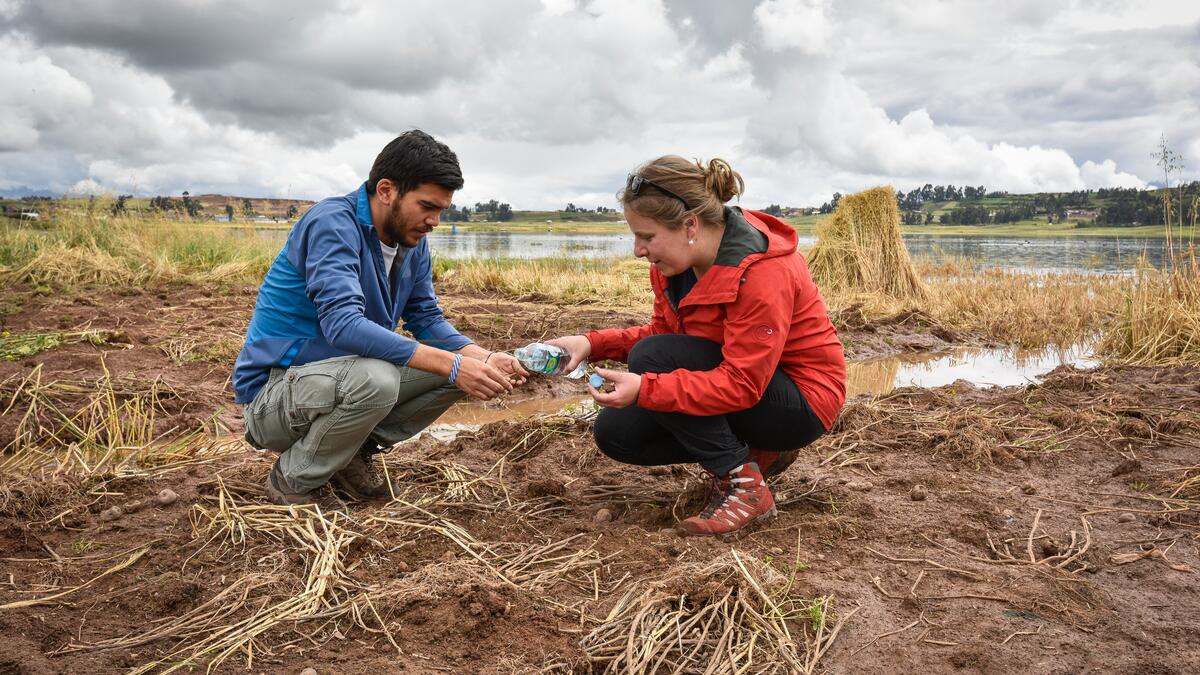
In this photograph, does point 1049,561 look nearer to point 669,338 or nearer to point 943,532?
point 943,532

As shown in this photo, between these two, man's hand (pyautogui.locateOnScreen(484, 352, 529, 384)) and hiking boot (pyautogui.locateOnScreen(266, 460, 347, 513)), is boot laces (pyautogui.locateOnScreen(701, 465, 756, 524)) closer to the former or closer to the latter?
man's hand (pyautogui.locateOnScreen(484, 352, 529, 384))

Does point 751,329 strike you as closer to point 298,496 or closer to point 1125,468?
point 298,496

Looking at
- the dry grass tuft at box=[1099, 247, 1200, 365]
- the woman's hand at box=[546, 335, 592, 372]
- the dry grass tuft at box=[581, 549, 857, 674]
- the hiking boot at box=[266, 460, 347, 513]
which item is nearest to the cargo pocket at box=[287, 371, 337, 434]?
the hiking boot at box=[266, 460, 347, 513]

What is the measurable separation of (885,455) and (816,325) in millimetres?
1391

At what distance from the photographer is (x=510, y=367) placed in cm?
337

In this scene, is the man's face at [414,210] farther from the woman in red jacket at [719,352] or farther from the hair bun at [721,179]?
the hair bun at [721,179]

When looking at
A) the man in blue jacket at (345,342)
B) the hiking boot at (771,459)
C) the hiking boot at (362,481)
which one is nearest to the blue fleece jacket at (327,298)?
the man in blue jacket at (345,342)

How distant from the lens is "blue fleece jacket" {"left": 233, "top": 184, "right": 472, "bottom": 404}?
10.1 ft

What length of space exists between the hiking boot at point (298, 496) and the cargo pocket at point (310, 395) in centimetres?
32

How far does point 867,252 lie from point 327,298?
1005 centimetres

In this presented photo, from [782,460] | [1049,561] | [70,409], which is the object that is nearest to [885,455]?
[782,460]

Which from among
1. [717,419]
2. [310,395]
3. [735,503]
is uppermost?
[310,395]

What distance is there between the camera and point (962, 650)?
2.29m

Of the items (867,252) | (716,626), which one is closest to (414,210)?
(716,626)
